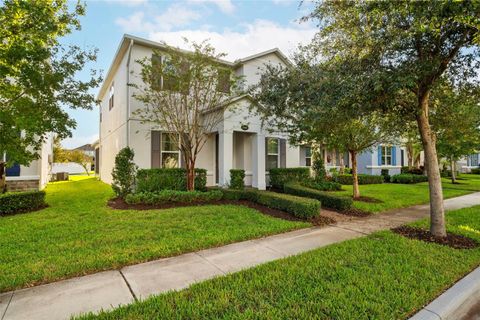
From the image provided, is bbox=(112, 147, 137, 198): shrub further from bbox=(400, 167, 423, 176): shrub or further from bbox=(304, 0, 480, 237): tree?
bbox=(400, 167, 423, 176): shrub

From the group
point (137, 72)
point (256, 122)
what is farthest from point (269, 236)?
point (137, 72)

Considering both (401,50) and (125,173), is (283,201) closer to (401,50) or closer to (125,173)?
(401,50)

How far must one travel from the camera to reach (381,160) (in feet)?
71.5

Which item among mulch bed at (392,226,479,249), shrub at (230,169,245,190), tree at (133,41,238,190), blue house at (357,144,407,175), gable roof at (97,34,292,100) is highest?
gable roof at (97,34,292,100)

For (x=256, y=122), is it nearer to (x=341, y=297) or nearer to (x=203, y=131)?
(x=203, y=131)

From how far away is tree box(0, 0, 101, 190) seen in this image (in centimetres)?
698

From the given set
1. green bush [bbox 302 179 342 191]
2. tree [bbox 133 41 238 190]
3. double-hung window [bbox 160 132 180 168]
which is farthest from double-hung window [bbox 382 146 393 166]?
double-hung window [bbox 160 132 180 168]

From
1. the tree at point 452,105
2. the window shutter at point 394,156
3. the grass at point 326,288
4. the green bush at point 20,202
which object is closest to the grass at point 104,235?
the green bush at point 20,202

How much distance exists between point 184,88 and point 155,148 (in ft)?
11.0

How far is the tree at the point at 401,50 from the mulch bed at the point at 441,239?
20cm

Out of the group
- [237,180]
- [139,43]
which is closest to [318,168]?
[237,180]

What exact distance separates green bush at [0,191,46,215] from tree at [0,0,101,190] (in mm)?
1229

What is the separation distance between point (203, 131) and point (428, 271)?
9.12m

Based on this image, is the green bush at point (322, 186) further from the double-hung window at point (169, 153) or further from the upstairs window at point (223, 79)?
the double-hung window at point (169, 153)
